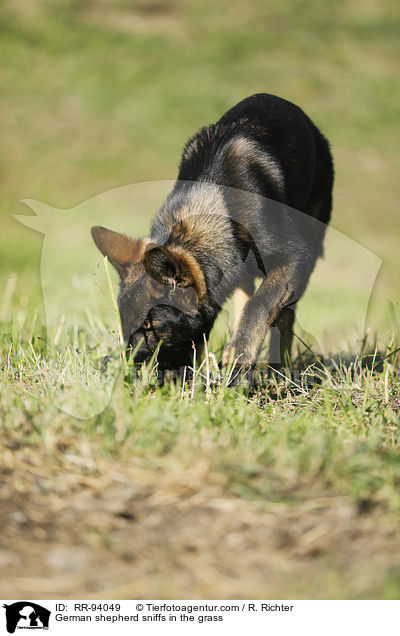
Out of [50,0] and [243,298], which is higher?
[50,0]

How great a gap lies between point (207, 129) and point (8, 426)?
2.64m

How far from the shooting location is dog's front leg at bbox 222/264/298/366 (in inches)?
144

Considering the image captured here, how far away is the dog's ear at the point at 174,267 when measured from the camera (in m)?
3.29

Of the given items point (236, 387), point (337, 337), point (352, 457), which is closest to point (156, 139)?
point (337, 337)

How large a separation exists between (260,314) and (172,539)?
197 centimetres

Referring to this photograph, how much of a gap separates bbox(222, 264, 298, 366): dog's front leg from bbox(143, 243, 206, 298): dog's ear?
1.08ft

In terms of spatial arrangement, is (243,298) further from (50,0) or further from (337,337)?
(50,0)

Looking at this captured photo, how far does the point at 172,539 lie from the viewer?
193cm

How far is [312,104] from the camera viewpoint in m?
14.3

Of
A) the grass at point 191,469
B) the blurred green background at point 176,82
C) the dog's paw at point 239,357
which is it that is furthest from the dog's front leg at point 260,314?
the blurred green background at point 176,82

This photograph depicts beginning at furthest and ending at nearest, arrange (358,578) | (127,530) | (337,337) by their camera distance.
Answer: (337,337) → (127,530) → (358,578)

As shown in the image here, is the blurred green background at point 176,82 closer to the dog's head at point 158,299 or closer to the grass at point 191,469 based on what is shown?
the grass at point 191,469
